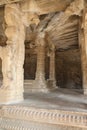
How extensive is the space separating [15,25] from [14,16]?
0.67ft

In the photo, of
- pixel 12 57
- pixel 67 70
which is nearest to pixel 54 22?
pixel 12 57

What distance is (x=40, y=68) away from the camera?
641cm

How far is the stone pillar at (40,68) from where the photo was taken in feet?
20.2

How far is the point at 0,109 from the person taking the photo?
2.89 m

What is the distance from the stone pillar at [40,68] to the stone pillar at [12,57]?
2.79m

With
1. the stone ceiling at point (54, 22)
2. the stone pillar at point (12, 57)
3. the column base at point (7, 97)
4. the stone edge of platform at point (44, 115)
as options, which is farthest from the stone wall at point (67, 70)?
the stone edge of platform at point (44, 115)

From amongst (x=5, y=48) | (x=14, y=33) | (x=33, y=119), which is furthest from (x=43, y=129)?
(x=14, y=33)

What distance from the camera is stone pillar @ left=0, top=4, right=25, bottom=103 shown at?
3156 mm

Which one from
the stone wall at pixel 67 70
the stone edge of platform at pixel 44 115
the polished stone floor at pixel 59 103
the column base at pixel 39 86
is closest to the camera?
the stone edge of platform at pixel 44 115

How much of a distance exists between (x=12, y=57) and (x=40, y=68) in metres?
3.24

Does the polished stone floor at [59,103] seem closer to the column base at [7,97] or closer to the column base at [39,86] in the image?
the column base at [7,97]

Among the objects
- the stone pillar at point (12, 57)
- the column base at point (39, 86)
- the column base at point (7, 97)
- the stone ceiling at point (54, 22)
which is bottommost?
the column base at point (39, 86)

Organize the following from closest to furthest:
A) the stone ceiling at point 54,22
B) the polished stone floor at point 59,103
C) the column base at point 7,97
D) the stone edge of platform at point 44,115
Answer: the stone edge of platform at point 44,115
the polished stone floor at point 59,103
the column base at point 7,97
the stone ceiling at point 54,22

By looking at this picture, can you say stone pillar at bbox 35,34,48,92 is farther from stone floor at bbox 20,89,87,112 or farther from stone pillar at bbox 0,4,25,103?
stone pillar at bbox 0,4,25,103
